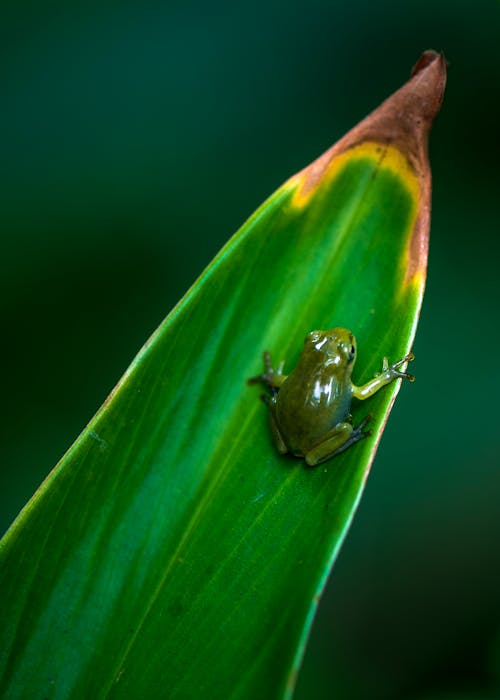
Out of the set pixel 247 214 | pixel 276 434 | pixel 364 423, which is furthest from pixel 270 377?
pixel 247 214

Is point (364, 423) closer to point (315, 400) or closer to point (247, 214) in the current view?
point (315, 400)

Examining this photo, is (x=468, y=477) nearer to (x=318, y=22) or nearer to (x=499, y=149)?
(x=499, y=149)

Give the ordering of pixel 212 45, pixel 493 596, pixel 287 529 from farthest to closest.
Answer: pixel 212 45, pixel 493 596, pixel 287 529

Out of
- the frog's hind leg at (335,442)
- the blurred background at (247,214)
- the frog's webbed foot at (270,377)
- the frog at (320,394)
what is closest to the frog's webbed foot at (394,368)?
the frog at (320,394)

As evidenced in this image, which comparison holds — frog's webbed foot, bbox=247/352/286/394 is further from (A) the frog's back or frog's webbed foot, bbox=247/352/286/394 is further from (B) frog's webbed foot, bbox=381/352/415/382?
(B) frog's webbed foot, bbox=381/352/415/382

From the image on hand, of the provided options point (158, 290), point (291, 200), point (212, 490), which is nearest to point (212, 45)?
point (158, 290)
